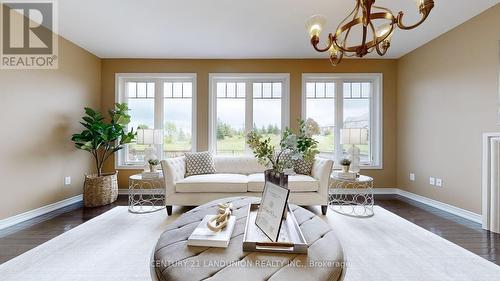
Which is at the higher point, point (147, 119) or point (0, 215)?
point (147, 119)

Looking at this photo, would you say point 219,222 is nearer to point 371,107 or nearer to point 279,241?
point 279,241

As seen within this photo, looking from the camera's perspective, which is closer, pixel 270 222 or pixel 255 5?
pixel 270 222

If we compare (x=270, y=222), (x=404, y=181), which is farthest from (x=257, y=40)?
(x=404, y=181)

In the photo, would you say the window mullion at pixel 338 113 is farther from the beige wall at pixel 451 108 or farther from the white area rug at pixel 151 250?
the white area rug at pixel 151 250

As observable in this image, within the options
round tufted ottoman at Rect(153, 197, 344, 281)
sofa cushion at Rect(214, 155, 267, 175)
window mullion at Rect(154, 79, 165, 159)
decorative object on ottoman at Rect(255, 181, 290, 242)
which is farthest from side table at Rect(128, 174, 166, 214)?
decorative object on ottoman at Rect(255, 181, 290, 242)

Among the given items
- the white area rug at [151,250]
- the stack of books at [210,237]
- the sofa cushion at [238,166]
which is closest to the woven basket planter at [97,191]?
the white area rug at [151,250]

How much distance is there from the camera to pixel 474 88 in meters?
2.86

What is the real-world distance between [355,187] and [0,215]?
5190 millimetres

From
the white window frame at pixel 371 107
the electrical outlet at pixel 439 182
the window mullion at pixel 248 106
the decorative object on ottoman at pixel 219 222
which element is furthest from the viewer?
the window mullion at pixel 248 106

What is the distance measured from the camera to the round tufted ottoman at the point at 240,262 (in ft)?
3.09

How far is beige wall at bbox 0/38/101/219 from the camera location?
8.73ft

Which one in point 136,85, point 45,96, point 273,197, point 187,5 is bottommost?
point 273,197

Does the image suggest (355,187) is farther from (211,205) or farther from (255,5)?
(255,5)

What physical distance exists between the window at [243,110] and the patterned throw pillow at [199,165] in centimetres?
74
